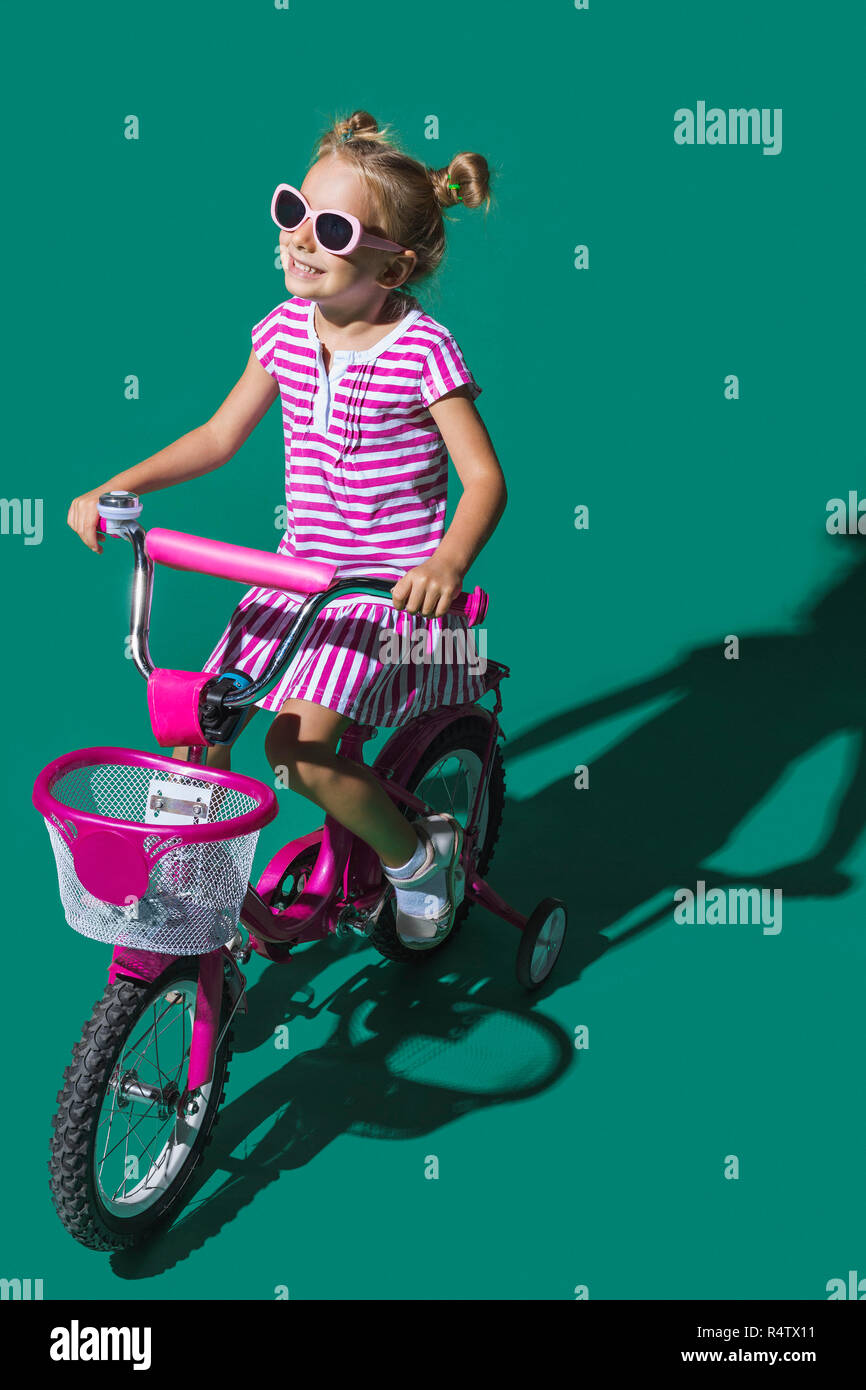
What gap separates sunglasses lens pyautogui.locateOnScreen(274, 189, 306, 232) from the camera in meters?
3.02

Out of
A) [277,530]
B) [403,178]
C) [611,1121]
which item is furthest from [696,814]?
[403,178]

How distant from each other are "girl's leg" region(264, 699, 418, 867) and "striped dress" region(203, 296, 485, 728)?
0.04m

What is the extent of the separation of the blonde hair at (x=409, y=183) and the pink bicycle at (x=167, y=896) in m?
0.63

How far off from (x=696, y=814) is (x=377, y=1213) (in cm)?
153

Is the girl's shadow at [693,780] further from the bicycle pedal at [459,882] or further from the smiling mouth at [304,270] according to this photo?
the smiling mouth at [304,270]

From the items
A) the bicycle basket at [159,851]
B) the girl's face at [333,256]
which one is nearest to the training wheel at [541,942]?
the bicycle basket at [159,851]

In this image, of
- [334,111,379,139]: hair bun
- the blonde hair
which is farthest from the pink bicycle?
[334,111,379,139]: hair bun

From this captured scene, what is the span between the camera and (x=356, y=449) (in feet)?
10.7

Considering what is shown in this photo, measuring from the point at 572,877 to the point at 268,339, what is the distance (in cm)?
148

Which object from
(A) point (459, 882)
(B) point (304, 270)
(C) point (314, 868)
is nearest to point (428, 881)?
(A) point (459, 882)

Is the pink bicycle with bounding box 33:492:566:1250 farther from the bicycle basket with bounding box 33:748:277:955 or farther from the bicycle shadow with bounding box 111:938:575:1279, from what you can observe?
the bicycle shadow with bounding box 111:938:575:1279

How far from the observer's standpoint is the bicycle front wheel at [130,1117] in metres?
2.88

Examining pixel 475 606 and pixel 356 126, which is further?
pixel 356 126

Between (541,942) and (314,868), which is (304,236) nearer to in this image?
(314,868)
